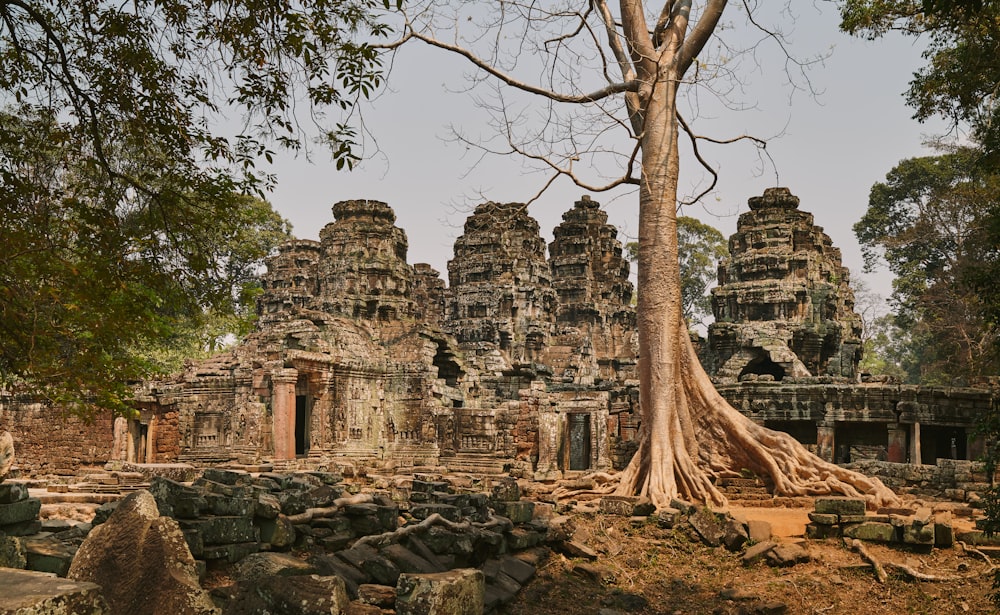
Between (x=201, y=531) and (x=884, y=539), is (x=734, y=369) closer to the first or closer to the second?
(x=884, y=539)

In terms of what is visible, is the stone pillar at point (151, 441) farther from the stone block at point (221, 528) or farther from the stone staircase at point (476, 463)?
the stone block at point (221, 528)

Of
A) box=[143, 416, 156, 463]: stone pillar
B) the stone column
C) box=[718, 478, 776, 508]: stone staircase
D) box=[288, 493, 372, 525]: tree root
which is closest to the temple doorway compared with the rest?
the stone column

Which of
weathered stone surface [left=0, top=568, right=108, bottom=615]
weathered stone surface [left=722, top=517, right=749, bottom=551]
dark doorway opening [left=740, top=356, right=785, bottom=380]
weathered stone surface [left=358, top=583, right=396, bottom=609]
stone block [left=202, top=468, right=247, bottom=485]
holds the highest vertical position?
dark doorway opening [left=740, top=356, right=785, bottom=380]

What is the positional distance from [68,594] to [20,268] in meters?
5.02

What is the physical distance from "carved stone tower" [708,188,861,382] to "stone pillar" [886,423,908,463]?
7.83 m

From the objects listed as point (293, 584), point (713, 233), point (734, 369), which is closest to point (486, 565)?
point (293, 584)

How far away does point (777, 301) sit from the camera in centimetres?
3000

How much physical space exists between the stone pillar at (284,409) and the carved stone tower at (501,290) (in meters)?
15.0

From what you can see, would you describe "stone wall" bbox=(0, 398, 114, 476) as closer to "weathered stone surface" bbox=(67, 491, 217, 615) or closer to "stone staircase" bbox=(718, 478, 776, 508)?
"stone staircase" bbox=(718, 478, 776, 508)

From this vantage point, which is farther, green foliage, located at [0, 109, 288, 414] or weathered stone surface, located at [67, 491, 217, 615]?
green foliage, located at [0, 109, 288, 414]

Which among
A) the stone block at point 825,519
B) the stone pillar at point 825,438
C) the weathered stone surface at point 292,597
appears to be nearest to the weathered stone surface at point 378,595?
the weathered stone surface at point 292,597

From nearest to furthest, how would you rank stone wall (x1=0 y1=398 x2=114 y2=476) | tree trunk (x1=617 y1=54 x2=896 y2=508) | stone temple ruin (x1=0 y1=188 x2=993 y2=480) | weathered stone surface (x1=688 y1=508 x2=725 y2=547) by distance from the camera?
1. weathered stone surface (x1=688 y1=508 x2=725 y2=547)
2. tree trunk (x1=617 y1=54 x2=896 y2=508)
3. stone temple ruin (x1=0 y1=188 x2=993 y2=480)
4. stone wall (x1=0 y1=398 x2=114 y2=476)

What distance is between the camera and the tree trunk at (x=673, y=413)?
36.0 ft

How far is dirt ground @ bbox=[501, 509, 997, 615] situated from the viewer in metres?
6.89
